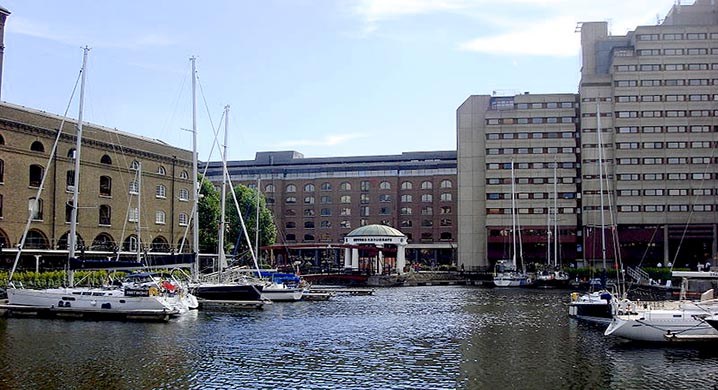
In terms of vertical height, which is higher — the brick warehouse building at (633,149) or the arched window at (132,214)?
the brick warehouse building at (633,149)

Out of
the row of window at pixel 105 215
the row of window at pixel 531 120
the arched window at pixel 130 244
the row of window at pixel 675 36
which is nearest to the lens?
the row of window at pixel 105 215

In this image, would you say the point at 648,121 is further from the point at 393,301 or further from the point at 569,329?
the point at 569,329

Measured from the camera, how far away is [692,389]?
28.6 meters

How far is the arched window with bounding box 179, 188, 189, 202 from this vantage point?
93.2 metres

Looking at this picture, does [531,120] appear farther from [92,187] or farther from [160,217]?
[92,187]

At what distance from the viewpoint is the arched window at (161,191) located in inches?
3504

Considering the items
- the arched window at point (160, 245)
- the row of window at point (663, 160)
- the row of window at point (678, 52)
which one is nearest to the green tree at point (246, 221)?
the arched window at point (160, 245)

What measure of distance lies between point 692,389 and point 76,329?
112ft

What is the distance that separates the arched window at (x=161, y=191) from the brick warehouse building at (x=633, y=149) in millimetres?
65424

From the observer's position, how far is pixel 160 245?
89.4m

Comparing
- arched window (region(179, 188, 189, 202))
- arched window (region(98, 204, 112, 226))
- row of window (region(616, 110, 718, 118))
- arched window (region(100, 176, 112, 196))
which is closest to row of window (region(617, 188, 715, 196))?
row of window (region(616, 110, 718, 118))

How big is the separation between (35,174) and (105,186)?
9611 mm

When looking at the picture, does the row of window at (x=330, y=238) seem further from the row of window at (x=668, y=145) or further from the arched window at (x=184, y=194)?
the arched window at (x=184, y=194)

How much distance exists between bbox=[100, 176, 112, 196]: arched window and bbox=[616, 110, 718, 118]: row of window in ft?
280
